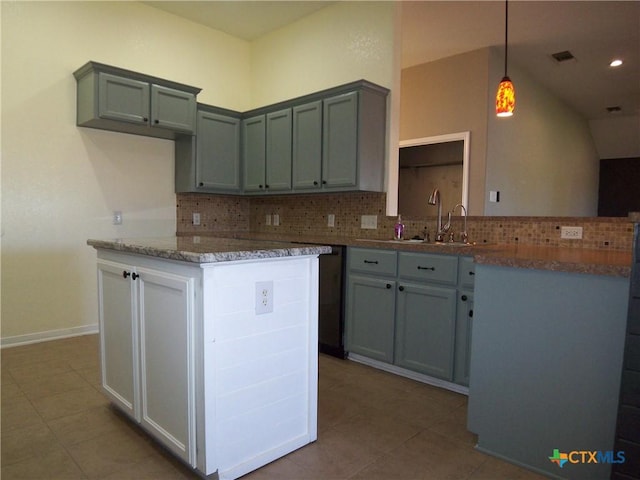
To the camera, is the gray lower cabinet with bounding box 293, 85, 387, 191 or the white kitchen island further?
the gray lower cabinet with bounding box 293, 85, 387, 191

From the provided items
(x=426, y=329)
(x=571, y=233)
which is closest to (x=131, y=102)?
(x=426, y=329)

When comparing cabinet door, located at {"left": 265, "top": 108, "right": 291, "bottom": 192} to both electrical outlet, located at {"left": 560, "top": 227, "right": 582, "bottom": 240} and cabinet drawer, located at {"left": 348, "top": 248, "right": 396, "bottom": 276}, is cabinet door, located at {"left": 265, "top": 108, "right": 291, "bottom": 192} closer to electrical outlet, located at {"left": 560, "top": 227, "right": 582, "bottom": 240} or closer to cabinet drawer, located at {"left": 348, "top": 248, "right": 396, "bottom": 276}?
cabinet drawer, located at {"left": 348, "top": 248, "right": 396, "bottom": 276}

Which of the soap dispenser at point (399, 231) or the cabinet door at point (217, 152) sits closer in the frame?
the soap dispenser at point (399, 231)

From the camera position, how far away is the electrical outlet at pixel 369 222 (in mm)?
3471

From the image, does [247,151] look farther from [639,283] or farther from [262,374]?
[639,283]

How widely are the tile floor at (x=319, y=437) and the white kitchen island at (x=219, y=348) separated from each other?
11cm

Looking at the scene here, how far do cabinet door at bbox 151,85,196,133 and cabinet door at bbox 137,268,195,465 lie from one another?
2.20m

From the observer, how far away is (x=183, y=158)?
395 cm

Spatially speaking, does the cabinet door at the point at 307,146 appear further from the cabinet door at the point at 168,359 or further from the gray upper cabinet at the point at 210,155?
the cabinet door at the point at 168,359

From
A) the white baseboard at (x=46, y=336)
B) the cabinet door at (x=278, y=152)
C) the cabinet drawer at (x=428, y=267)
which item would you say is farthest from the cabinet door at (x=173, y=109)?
the cabinet drawer at (x=428, y=267)

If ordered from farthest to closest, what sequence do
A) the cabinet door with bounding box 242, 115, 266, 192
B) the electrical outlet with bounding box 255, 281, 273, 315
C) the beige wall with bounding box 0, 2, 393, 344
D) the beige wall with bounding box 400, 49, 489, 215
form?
the beige wall with bounding box 400, 49, 489, 215 < the cabinet door with bounding box 242, 115, 266, 192 < the beige wall with bounding box 0, 2, 393, 344 < the electrical outlet with bounding box 255, 281, 273, 315

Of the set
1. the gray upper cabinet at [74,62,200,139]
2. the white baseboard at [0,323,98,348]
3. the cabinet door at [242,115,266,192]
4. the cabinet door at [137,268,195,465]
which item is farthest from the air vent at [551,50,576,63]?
the white baseboard at [0,323,98,348]

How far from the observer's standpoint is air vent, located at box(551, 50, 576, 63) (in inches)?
180

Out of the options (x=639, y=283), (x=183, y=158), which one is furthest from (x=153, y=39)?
(x=639, y=283)
